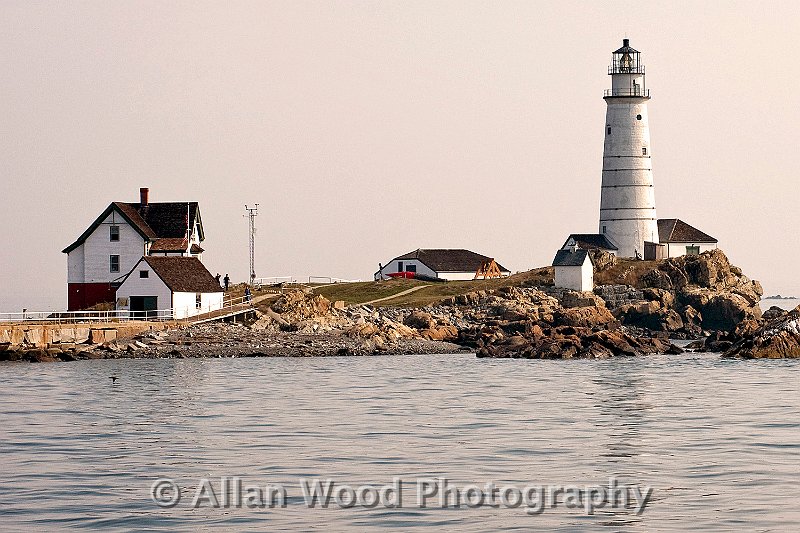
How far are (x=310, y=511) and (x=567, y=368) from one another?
111 ft

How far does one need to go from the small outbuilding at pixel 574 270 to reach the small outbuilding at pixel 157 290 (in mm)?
29154

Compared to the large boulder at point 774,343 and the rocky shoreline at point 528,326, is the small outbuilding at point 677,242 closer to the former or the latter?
the rocky shoreline at point 528,326

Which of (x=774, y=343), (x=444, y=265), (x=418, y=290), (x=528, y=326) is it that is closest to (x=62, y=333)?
(x=528, y=326)

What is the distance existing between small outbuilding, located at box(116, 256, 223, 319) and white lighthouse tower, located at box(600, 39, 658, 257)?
118 feet

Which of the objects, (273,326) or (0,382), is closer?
(0,382)

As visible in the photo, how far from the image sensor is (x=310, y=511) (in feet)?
68.0

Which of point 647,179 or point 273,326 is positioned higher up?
point 647,179

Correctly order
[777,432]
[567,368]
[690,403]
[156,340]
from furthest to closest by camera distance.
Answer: [156,340] < [567,368] < [690,403] < [777,432]

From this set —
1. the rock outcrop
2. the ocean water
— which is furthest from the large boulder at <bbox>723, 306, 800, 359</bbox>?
the rock outcrop

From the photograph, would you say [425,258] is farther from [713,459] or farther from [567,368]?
[713,459]

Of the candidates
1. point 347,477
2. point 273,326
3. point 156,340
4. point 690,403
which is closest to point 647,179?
point 273,326

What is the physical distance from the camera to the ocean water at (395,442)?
20453 mm

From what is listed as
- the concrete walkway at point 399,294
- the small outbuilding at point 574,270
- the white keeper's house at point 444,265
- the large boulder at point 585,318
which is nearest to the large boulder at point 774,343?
the large boulder at point 585,318

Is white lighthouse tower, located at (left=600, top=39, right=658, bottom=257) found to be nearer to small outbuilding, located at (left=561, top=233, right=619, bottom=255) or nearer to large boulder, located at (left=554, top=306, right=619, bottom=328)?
small outbuilding, located at (left=561, top=233, right=619, bottom=255)
